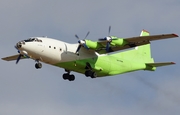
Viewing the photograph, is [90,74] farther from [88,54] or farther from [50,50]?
[50,50]

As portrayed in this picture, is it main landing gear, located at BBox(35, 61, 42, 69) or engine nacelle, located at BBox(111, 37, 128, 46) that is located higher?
engine nacelle, located at BBox(111, 37, 128, 46)

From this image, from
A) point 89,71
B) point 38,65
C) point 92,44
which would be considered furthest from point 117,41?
point 38,65

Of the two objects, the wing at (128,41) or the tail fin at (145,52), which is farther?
the tail fin at (145,52)

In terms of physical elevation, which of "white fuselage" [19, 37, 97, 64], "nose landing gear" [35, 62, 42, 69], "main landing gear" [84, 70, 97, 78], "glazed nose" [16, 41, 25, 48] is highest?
"glazed nose" [16, 41, 25, 48]

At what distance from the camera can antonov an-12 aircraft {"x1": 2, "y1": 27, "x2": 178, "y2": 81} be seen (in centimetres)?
5331

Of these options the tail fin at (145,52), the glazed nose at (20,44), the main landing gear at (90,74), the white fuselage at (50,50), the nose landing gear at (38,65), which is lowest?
the tail fin at (145,52)

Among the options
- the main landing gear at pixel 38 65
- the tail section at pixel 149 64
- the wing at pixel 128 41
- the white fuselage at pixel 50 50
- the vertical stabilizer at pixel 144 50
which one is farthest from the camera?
the vertical stabilizer at pixel 144 50

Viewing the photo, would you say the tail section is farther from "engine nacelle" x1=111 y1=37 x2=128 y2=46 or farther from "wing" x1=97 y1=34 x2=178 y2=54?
"engine nacelle" x1=111 y1=37 x2=128 y2=46

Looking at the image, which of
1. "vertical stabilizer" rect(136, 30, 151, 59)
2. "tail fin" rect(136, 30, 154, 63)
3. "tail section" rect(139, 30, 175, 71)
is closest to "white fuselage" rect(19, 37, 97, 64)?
"tail section" rect(139, 30, 175, 71)

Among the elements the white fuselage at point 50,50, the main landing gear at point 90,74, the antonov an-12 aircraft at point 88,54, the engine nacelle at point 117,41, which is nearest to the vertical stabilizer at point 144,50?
the antonov an-12 aircraft at point 88,54

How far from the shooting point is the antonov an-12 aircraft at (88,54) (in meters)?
53.3

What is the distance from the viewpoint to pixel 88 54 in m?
56.6

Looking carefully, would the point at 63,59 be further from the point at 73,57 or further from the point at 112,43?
the point at 112,43

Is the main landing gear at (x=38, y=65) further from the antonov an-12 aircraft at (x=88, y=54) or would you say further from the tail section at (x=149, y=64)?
the tail section at (x=149, y=64)
